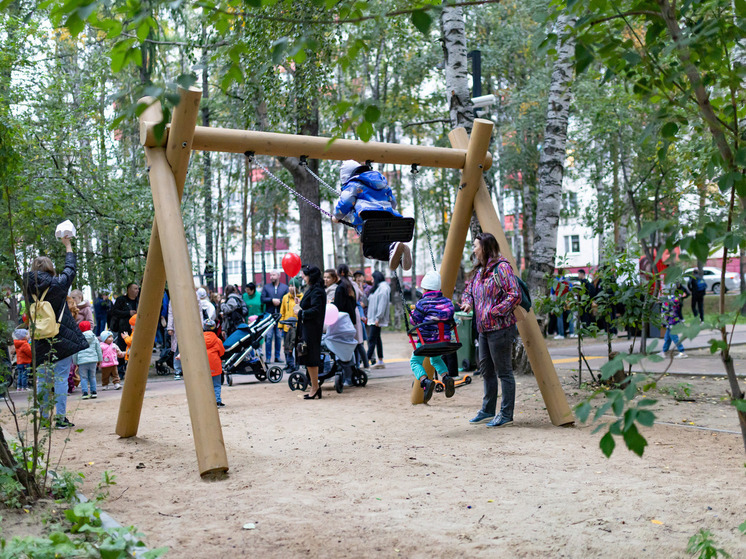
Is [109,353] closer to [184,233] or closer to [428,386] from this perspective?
[428,386]

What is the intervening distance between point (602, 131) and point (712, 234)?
852 inches

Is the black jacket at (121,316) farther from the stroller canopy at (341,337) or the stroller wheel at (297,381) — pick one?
the stroller canopy at (341,337)

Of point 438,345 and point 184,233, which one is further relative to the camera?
point 438,345

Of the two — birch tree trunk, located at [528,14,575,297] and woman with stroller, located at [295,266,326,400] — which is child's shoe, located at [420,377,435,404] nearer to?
woman with stroller, located at [295,266,326,400]

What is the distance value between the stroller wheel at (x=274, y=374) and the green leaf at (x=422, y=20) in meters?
10.5

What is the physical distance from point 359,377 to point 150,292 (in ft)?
16.9

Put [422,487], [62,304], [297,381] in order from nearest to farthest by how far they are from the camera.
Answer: [422,487]
[62,304]
[297,381]

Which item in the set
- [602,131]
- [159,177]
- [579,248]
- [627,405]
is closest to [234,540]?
[627,405]

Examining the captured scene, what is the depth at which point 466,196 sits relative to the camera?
25.5ft

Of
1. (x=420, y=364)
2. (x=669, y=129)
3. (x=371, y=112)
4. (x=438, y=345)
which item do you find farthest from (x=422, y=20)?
(x=420, y=364)

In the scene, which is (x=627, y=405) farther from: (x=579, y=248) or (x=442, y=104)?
(x=579, y=248)

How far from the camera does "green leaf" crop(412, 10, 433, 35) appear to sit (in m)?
2.53

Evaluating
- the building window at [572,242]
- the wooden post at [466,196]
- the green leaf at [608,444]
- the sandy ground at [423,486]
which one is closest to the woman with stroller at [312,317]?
the sandy ground at [423,486]

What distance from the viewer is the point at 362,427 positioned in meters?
7.34
